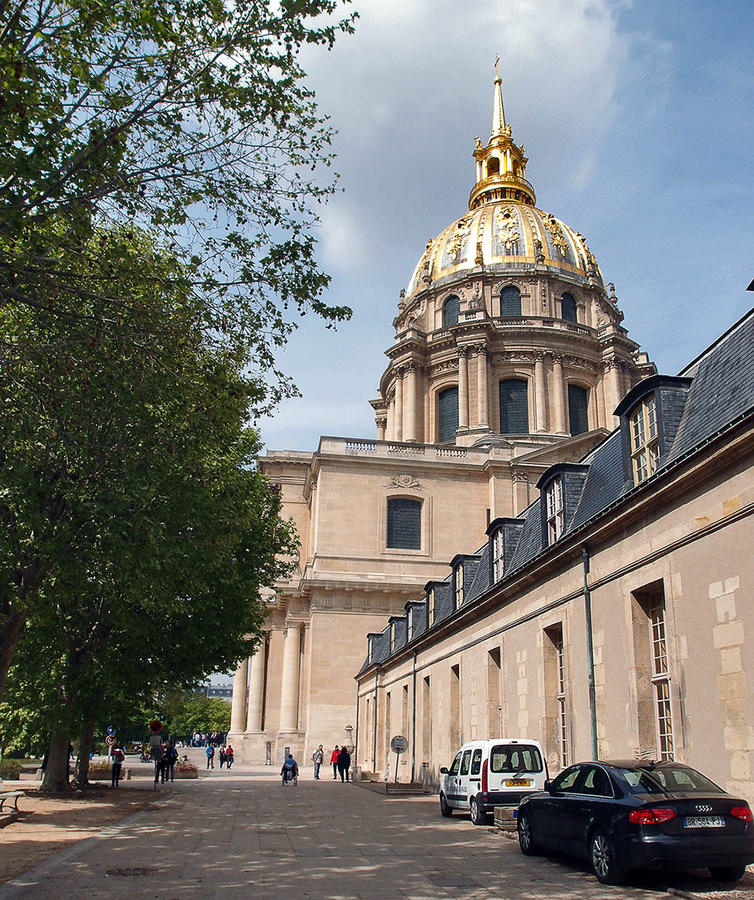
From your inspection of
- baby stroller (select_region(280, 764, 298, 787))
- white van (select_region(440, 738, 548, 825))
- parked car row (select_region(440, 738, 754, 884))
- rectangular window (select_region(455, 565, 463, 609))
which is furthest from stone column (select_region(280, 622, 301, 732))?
parked car row (select_region(440, 738, 754, 884))

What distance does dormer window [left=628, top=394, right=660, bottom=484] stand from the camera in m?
13.1

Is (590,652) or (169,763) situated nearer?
(590,652)

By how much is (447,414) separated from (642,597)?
5063 centimetres

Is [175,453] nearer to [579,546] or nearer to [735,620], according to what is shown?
[579,546]

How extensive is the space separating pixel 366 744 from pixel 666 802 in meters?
31.9

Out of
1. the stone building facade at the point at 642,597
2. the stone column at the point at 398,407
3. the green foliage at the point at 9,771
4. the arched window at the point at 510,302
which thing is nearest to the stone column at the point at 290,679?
the green foliage at the point at 9,771

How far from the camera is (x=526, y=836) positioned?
37.3 ft

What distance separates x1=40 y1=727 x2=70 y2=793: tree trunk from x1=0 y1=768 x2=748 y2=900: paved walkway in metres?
4.91

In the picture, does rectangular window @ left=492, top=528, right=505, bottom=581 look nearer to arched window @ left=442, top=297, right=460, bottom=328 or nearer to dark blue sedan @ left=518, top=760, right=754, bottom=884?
dark blue sedan @ left=518, top=760, right=754, bottom=884

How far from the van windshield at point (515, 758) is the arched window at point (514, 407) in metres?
46.7

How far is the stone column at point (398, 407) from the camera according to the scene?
64.1 meters

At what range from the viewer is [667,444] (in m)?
12.6

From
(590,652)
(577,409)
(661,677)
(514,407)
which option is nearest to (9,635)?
(590,652)

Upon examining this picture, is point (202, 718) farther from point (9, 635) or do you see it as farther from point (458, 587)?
point (9, 635)
